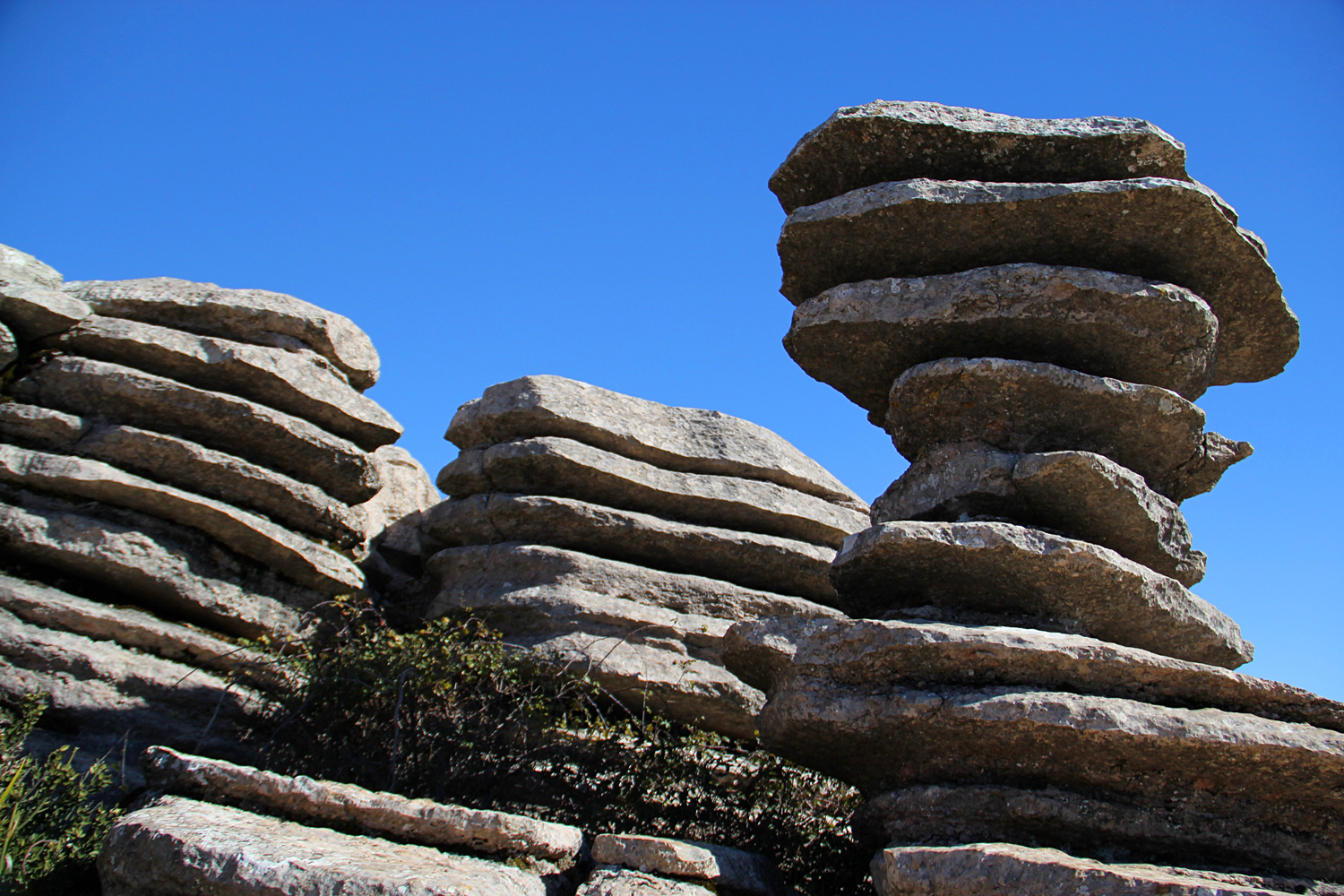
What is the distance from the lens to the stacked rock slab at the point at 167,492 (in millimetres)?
7332

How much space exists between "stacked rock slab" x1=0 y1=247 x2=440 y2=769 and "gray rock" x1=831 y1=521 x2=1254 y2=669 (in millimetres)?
4576

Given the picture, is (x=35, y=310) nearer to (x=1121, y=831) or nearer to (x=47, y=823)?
(x=47, y=823)

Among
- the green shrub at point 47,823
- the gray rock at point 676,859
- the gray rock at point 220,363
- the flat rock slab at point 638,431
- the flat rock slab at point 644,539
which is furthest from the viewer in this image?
the flat rock slab at point 638,431

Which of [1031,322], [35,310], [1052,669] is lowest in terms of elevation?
[1052,669]

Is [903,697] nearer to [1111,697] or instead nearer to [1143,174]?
[1111,697]

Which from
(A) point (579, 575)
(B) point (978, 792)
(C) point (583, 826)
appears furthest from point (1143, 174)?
(C) point (583, 826)

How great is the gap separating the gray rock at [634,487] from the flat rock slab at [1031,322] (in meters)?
2.73

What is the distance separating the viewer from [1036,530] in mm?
6137

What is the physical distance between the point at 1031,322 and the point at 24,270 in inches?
347

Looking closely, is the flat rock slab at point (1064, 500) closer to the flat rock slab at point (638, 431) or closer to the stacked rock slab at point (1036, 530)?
the stacked rock slab at point (1036, 530)

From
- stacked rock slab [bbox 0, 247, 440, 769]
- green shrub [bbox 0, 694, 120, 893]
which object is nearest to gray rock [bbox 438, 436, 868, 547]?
stacked rock slab [bbox 0, 247, 440, 769]

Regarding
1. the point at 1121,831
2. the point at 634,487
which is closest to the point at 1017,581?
the point at 1121,831

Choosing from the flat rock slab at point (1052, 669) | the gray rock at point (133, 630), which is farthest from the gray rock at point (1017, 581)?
the gray rock at point (133, 630)

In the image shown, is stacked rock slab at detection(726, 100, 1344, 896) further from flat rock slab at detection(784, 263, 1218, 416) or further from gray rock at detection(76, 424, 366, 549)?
gray rock at detection(76, 424, 366, 549)
